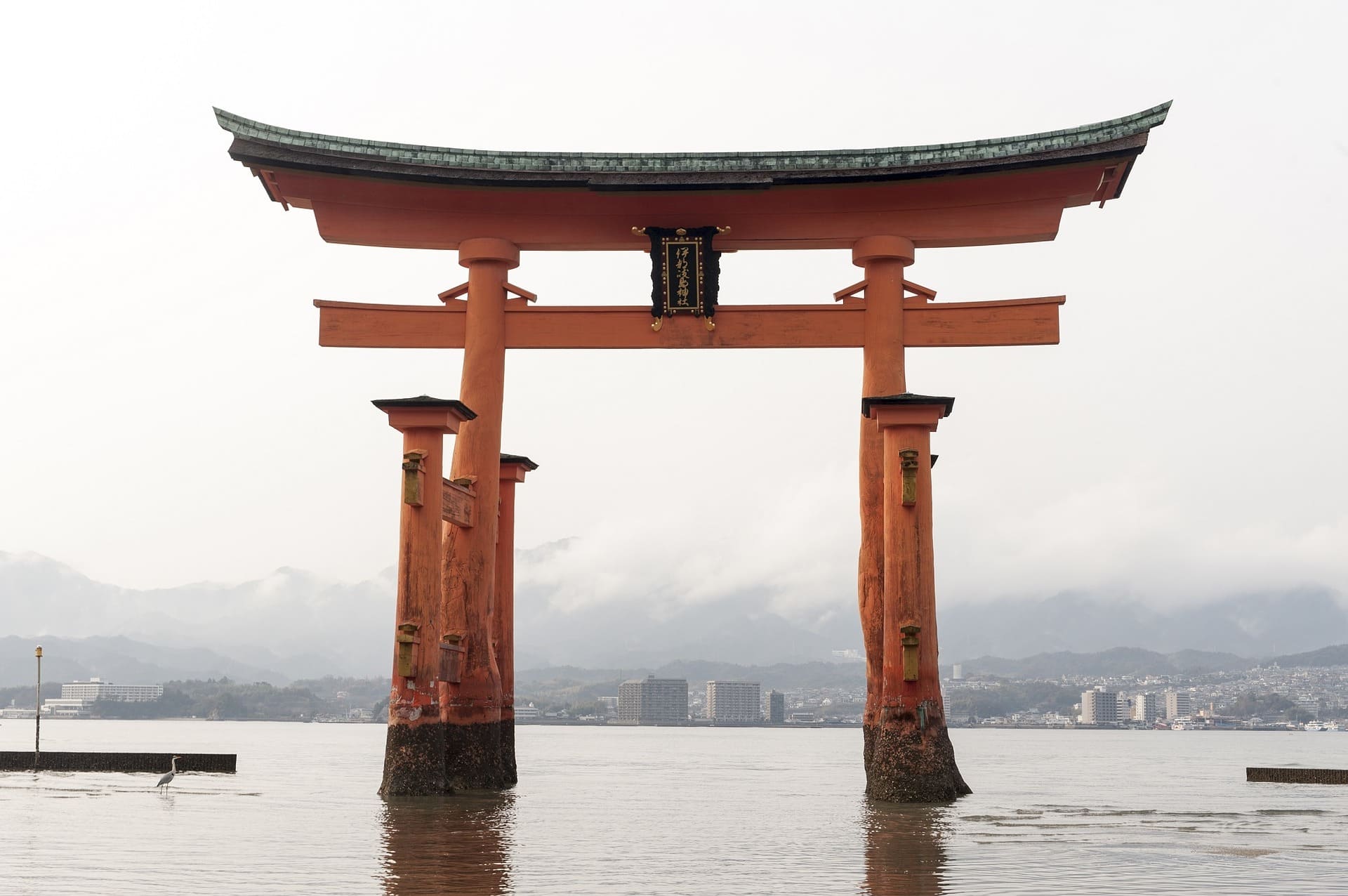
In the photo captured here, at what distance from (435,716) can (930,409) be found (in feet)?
22.8

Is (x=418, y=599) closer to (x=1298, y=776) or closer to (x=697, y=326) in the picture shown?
(x=697, y=326)

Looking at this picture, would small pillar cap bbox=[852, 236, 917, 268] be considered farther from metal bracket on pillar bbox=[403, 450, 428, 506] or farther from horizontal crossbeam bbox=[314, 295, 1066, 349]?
metal bracket on pillar bbox=[403, 450, 428, 506]

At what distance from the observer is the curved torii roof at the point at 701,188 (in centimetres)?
1833

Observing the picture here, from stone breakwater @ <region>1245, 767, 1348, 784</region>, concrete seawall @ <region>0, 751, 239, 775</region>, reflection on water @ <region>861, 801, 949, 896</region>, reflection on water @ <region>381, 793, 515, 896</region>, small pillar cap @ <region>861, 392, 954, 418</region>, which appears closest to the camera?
reflection on water @ <region>381, 793, 515, 896</region>

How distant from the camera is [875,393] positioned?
18688mm

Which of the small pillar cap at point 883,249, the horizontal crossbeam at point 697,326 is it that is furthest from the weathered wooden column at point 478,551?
the small pillar cap at point 883,249

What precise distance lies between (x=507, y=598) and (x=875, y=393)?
616cm

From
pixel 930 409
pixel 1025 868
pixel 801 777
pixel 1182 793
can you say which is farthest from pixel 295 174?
pixel 801 777

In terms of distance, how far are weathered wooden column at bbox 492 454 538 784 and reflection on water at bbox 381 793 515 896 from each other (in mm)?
1271

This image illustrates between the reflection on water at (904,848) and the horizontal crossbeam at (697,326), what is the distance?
20.3 ft

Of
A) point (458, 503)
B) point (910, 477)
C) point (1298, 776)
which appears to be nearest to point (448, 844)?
point (458, 503)

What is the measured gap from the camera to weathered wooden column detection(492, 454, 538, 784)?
19.6 meters

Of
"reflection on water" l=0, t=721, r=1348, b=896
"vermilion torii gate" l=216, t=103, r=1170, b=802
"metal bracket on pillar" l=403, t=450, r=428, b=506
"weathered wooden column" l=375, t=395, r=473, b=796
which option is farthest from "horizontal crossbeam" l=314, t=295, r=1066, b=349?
"reflection on water" l=0, t=721, r=1348, b=896

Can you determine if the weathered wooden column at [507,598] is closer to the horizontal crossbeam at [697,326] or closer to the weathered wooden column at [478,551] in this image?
the weathered wooden column at [478,551]
